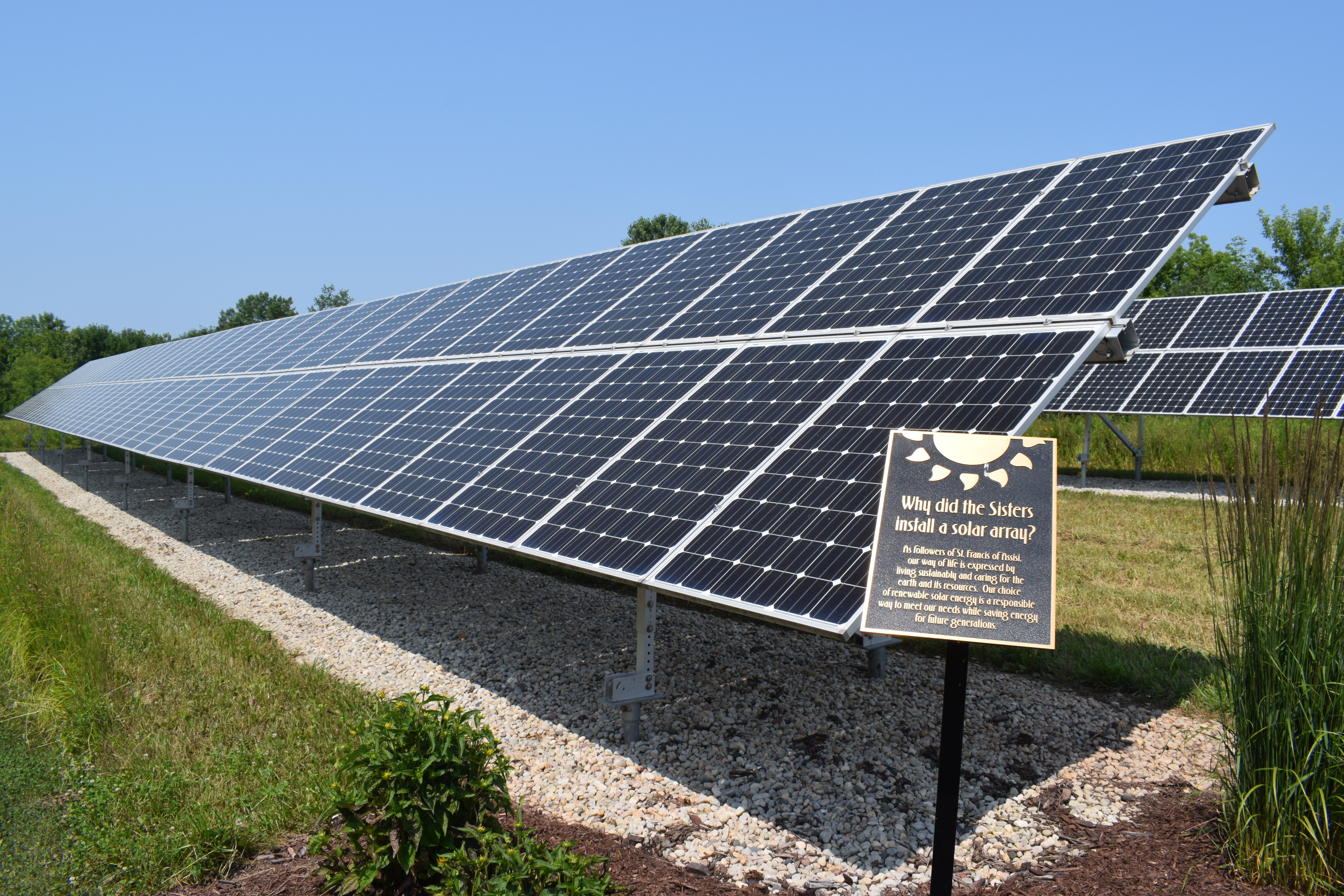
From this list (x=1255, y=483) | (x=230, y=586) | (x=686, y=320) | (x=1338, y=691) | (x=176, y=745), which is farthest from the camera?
(x=230, y=586)

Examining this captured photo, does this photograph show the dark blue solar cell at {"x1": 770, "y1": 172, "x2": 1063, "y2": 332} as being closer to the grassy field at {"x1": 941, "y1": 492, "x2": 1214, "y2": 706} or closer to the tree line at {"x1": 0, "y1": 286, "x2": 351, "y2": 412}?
the grassy field at {"x1": 941, "y1": 492, "x2": 1214, "y2": 706}

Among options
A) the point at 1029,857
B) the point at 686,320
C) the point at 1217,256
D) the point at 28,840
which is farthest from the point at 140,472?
the point at 1217,256

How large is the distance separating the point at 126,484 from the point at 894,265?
22.9m

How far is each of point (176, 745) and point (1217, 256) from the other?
6824 cm

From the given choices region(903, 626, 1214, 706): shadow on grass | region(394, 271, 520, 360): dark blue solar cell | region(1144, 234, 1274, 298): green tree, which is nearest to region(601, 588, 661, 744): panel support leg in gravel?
region(903, 626, 1214, 706): shadow on grass

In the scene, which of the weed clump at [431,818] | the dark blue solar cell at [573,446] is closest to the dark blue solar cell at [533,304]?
the dark blue solar cell at [573,446]

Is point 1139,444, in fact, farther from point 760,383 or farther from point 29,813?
point 29,813

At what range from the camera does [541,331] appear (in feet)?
48.9

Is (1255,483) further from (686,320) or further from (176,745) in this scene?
(176,745)

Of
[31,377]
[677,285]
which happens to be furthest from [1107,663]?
[31,377]

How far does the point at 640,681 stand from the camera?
7.91 meters

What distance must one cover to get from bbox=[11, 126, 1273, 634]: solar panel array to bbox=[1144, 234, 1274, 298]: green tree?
51556mm

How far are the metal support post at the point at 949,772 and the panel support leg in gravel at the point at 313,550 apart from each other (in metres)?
12.0

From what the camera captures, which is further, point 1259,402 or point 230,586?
point 1259,402
